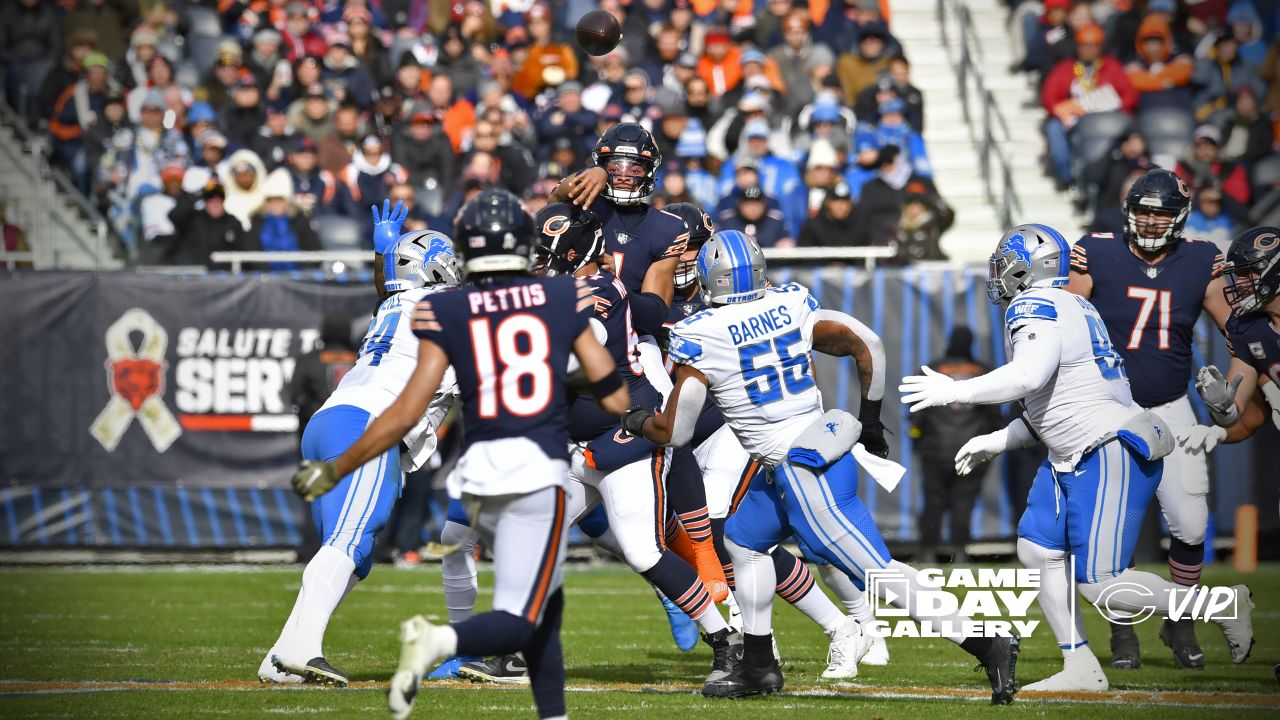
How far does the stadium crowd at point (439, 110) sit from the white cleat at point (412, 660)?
9.54 m

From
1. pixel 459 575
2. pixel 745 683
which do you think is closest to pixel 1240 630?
pixel 745 683

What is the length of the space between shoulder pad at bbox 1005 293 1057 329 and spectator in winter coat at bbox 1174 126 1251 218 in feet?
28.5

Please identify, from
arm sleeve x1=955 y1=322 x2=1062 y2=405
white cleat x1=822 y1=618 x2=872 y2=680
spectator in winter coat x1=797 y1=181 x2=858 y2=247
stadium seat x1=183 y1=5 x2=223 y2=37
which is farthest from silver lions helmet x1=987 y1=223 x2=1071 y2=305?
stadium seat x1=183 y1=5 x2=223 y2=37

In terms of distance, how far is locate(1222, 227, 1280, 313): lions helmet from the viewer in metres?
7.95

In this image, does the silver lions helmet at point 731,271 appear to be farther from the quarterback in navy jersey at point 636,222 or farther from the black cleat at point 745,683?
the black cleat at point 745,683

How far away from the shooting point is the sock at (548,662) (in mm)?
5527

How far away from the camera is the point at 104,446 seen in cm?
1458

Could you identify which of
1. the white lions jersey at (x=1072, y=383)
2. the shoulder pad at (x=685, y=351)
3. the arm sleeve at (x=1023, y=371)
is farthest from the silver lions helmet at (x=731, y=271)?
the white lions jersey at (x=1072, y=383)

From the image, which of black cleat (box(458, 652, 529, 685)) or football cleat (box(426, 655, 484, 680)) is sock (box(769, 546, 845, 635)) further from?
football cleat (box(426, 655, 484, 680))

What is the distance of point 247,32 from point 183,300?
5.35m

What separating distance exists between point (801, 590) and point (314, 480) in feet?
9.97

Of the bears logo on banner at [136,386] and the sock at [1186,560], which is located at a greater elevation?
the bears logo on banner at [136,386]

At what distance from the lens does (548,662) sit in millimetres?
5578

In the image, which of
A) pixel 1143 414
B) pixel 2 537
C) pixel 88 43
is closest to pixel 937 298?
pixel 1143 414
